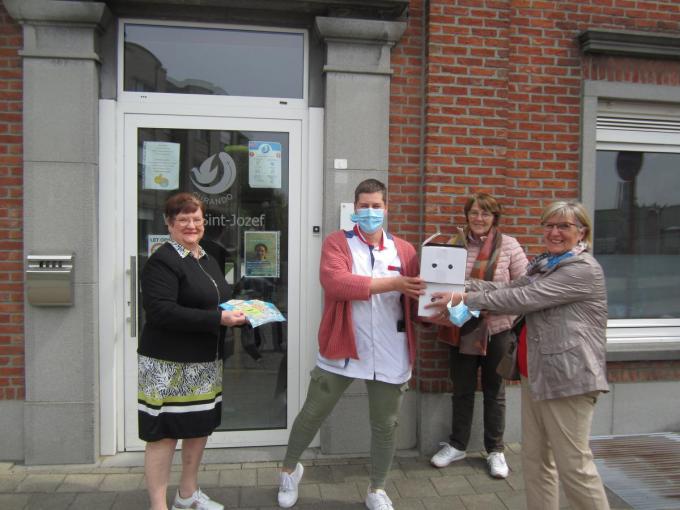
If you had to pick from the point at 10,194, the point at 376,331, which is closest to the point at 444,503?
the point at 376,331

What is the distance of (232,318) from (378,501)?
58.8 inches

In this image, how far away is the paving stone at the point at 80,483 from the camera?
141 inches

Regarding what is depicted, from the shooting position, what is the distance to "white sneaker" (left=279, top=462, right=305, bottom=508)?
3420mm

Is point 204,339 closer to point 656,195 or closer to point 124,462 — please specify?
point 124,462

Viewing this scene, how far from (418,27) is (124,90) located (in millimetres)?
2300

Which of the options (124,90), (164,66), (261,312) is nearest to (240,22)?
(164,66)

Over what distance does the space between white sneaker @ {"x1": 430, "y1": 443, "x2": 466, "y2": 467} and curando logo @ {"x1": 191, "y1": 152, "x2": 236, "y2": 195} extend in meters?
2.56

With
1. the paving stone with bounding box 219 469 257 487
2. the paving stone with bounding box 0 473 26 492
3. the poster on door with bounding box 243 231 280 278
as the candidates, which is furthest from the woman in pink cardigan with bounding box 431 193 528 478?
the paving stone with bounding box 0 473 26 492

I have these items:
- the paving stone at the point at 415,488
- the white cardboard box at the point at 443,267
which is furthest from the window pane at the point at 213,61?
the paving stone at the point at 415,488

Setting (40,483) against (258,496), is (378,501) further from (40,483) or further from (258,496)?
(40,483)

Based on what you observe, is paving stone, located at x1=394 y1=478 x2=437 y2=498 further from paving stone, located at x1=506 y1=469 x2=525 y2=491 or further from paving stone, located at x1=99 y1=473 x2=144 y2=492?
paving stone, located at x1=99 y1=473 x2=144 y2=492

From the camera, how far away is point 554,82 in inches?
177

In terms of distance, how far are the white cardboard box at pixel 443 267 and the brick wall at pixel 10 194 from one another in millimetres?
2885

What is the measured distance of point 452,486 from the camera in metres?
3.74
